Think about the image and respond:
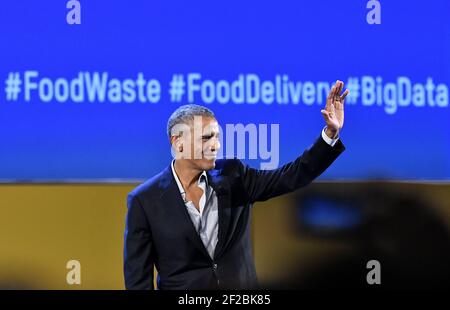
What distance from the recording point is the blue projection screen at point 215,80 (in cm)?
207

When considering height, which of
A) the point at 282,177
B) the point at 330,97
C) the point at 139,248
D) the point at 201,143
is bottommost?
the point at 139,248

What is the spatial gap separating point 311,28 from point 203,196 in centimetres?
67

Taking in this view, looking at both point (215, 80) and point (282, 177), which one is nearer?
point (282, 177)

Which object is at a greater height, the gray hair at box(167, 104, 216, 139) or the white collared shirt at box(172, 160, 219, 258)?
the gray hair at box(167, 104, 216, 139)

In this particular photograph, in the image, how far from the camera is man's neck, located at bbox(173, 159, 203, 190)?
6.36 ft

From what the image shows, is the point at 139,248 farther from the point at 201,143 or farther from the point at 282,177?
the point at 282,177

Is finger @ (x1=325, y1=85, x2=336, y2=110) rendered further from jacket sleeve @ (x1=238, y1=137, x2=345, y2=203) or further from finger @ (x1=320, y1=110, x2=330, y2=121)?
jacket sleeve @ (x1=238, y1=137, x2=345, y2=203)

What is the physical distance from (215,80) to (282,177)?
385mm

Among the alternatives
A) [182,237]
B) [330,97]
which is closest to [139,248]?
[182,237]

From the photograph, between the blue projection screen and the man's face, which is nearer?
the man's face

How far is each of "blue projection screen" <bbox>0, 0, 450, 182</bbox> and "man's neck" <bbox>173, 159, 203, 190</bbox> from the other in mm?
100

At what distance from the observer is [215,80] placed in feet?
6.81

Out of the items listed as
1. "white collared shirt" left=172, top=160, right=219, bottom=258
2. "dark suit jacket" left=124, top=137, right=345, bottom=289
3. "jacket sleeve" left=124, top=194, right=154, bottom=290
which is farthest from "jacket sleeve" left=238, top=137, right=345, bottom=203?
"jacket sleeve" left=124, top=194, right=154, bottom=290

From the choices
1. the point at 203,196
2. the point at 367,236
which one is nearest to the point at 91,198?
the point at 203,196
